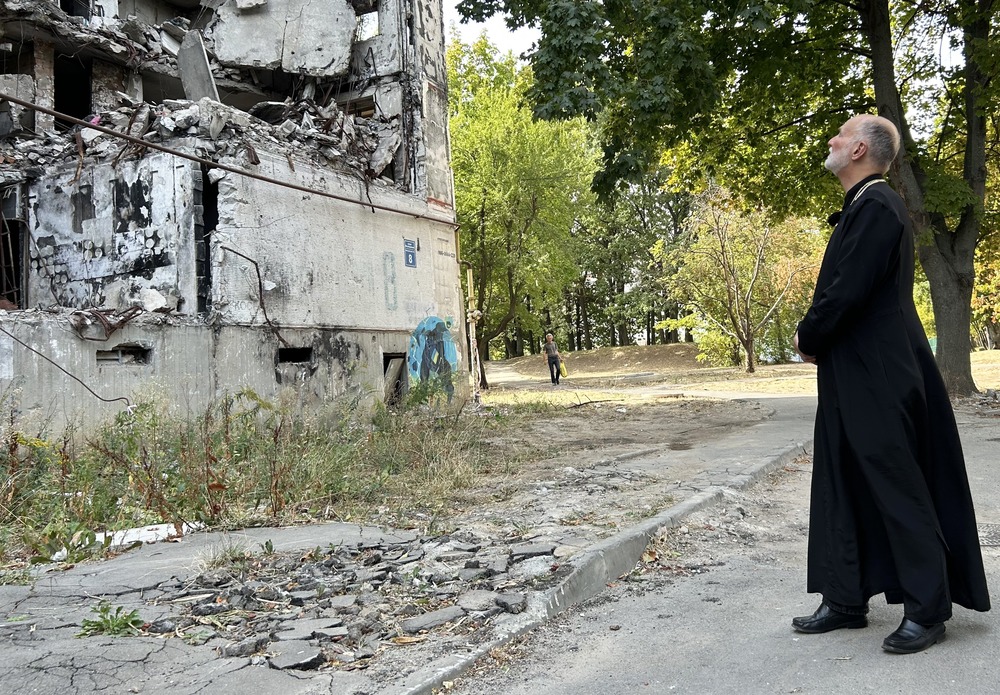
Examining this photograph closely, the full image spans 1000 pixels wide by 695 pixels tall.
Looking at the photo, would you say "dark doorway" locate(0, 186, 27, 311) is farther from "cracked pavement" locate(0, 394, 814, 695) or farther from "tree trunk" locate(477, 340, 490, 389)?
"tree trunk" locate(477, 340, 490, 389)

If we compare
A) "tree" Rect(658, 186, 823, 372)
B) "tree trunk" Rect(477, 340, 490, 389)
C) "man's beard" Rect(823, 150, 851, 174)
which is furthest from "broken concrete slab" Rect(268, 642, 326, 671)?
"tree" Rect(658, 186, 823, 372)

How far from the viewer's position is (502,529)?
522 centimetres

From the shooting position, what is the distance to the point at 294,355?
1167 centimetres

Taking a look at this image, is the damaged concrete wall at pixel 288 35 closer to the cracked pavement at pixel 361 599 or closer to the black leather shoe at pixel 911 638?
the cracked pavement at pixel 361 599

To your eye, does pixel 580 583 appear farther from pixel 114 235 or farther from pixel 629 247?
pixel 629 247

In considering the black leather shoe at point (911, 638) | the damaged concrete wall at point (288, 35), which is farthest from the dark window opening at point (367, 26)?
the black leather shoe at point (911, 638)

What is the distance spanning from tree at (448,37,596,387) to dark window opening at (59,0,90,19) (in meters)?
12.7

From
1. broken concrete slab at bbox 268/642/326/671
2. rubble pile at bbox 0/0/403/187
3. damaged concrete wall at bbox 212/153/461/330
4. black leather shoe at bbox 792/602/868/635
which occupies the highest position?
rubble pile at bbox 0/0/403/187

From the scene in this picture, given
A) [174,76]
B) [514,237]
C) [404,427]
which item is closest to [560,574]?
[404,427]

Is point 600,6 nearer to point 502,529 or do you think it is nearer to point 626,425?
point 626,425

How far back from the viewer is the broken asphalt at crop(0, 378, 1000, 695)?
9.61 ft

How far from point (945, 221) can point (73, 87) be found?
54.4 ft

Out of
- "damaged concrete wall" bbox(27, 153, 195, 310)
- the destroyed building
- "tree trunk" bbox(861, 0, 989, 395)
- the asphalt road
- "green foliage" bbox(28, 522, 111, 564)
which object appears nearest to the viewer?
→ the asphalt road

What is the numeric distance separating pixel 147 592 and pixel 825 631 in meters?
3.17
